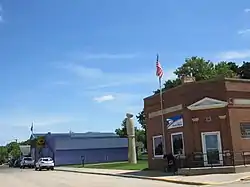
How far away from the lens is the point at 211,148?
97.6ft

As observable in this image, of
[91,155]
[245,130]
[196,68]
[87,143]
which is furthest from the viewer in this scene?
[91,155]

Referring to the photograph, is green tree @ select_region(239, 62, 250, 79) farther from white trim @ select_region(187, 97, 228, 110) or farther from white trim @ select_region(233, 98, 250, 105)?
white trim @ select_region(187, 97, 228, 110)

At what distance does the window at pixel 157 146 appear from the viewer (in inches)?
1364

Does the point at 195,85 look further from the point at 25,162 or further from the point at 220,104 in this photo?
the point at 25,162

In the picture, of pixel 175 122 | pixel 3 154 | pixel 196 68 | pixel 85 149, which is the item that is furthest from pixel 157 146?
pixel 3 154

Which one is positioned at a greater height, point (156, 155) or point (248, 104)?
point (248, 104)

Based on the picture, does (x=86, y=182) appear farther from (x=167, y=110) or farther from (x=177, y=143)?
(x=167, y=110)

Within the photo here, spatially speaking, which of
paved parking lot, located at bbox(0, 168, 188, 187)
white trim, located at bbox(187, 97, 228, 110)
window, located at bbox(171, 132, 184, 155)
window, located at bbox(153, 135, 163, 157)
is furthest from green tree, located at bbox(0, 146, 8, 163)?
white trim, located at bbox(187, 97, 228, 110)

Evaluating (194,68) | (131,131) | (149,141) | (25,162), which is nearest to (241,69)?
(194,68)

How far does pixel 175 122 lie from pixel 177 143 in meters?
1.52

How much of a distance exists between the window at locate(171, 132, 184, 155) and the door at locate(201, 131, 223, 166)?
6.76 ft

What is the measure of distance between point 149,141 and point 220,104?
8.94 metres

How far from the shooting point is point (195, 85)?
3072 centimetres

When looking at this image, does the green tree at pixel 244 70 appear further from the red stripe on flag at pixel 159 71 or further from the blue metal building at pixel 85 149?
the red stripe on flag at pixel 159 71
